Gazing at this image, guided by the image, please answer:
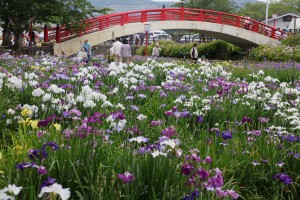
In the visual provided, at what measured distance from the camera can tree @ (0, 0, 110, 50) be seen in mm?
20719

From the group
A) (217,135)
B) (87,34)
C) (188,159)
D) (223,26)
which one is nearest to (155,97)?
(217,135)

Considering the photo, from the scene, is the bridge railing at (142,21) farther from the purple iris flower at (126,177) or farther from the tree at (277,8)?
the tree at (277,8)

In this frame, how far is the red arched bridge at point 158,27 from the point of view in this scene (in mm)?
24578

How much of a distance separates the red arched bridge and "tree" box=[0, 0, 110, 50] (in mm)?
1434

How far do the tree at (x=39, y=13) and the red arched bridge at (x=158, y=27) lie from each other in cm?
143

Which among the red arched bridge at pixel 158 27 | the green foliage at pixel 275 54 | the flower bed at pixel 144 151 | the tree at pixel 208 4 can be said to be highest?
the tree at pixel 208 4

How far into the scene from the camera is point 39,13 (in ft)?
69.2

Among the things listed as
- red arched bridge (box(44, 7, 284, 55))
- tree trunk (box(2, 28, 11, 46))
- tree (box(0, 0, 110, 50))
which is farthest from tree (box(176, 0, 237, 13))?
tree trunk (box(2, 28, 11, 46))

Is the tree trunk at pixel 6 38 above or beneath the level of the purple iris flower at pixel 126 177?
above

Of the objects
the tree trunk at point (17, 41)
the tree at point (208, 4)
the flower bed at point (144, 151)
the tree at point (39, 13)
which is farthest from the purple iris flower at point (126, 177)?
A: the tree at point (208, 4)

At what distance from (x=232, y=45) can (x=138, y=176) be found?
1329 inches

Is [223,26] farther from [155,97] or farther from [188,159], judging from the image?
[188,159]

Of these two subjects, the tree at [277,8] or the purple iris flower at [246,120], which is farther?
the tree at [277,8]

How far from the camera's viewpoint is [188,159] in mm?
2658
